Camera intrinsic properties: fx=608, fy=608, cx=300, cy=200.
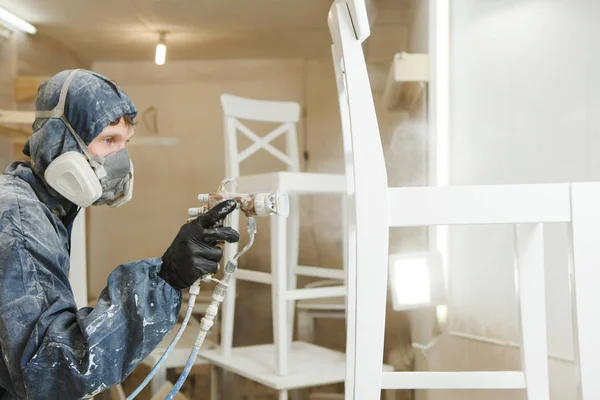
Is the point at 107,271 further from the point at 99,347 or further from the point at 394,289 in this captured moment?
the point at 99,347

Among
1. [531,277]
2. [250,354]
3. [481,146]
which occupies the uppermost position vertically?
[481,146]

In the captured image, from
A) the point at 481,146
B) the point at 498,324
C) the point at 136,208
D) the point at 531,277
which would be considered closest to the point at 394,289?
the point at 498,324

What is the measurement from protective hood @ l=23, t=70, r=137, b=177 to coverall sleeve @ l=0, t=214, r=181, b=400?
0.14 metres

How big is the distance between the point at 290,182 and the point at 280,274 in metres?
0.22

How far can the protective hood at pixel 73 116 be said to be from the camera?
0.84m

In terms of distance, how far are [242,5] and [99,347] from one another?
1.33 metres

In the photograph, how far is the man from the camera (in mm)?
702

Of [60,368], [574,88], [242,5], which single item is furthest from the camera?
[242,5]

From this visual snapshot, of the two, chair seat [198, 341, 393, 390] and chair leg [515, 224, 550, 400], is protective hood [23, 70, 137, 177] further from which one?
chair seat [198, 341, 393, 390]

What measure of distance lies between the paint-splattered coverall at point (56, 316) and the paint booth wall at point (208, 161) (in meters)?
1.01

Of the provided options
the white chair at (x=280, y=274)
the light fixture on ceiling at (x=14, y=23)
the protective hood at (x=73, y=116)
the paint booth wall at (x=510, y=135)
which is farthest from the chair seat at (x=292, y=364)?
the light fixture on ceiling at (x=14, y=23)

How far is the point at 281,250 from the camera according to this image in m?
1.41

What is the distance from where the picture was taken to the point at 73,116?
33.1 inches

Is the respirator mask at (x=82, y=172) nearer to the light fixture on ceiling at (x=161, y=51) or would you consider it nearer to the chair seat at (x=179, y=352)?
the chair seat at (x=179, y=352)
